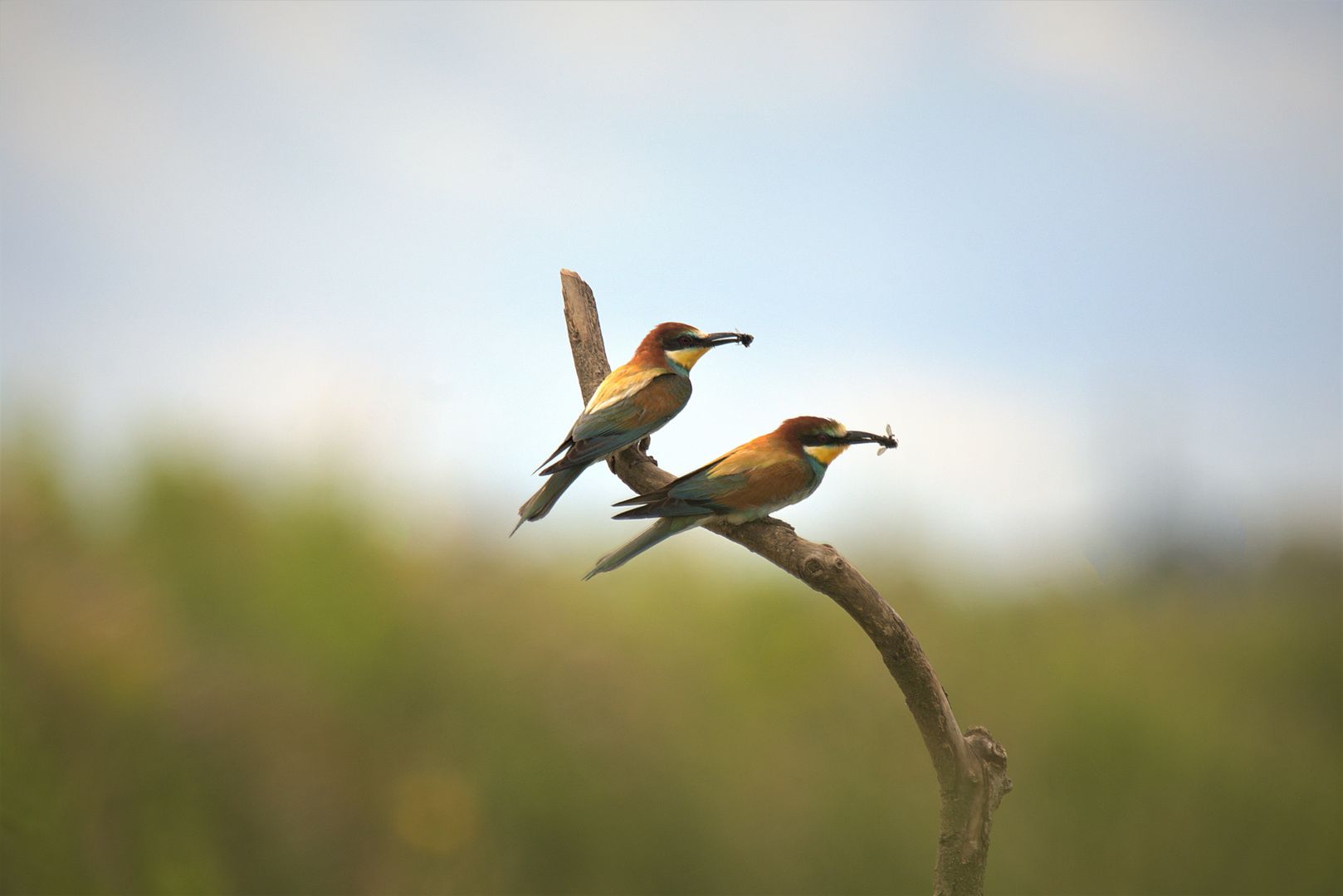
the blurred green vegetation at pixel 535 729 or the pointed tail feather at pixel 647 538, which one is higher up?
the pointed tail feather at pixel 647 538

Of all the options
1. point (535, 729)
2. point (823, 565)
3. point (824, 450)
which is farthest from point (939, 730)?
point (535, 729)

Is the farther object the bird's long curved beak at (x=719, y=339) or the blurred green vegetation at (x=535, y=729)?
the blurred green vegetation at (x=535, y=729)

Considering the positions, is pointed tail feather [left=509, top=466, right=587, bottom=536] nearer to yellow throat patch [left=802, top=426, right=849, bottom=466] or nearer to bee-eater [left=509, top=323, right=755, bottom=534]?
bee-eater [left=509, top=323, right=755, bottom=534]

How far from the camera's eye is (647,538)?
5.12 feet

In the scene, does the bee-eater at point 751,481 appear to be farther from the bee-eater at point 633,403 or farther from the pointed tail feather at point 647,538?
the bee-eater at point 633,403

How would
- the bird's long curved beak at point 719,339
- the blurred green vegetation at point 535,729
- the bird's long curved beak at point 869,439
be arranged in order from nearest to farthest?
the bird's long curved beak at point 869,439 → the bird's long curved beak at point 719,339 → the blurred green vegetation at point 535,729

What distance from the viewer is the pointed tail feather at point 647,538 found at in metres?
1.52

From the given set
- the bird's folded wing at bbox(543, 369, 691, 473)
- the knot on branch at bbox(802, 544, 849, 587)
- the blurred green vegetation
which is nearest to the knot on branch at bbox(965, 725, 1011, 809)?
the knot on branch at bbox(802, 544, 849, 587)

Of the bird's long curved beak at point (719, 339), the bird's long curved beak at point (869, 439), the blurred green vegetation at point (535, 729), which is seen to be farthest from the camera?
the blurred green vegetation at point (535, 729)

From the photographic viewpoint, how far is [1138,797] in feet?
13.1

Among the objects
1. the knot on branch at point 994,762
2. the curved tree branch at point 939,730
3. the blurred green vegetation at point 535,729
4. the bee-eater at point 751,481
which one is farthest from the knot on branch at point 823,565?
the blurred green vegetation at point 535,729

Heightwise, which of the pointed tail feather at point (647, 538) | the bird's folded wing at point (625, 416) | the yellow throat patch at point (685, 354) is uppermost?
the yellow throat patch at point (685, 354)

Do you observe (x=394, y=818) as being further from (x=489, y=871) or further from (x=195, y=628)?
(x=195, y=628)

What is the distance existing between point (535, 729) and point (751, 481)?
2195 mm
